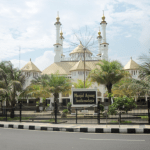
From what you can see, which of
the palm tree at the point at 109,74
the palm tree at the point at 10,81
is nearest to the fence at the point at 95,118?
the palm tree at the point at 10,81

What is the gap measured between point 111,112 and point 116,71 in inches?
314

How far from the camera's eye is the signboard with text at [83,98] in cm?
1838

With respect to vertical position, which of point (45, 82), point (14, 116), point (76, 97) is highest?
point (45, 82)

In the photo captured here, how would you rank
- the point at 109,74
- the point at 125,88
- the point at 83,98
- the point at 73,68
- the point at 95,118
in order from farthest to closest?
the point at 73,68 < the point at 125,88 < the point at 109,74 < the point at 83,98 < the point at 95,118

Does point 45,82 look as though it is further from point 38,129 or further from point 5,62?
point 38,129

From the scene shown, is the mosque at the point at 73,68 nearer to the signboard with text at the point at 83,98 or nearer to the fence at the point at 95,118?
the signboard with text at the point at 83,98

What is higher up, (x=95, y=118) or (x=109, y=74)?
(x=109, y=74)

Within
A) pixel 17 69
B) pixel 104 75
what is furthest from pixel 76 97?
pixel 17 69

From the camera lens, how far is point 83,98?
1859cm

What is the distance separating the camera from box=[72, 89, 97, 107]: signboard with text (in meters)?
18.4

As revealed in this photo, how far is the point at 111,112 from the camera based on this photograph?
40.6ft

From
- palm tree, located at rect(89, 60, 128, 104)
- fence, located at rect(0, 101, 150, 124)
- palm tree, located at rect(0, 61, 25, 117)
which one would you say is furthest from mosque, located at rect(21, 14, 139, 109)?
fence, located at rect(0, 101, 150, 124)

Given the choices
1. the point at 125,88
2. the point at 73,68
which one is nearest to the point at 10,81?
the point at 125,88

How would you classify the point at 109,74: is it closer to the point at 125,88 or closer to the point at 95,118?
the point at 125,88
